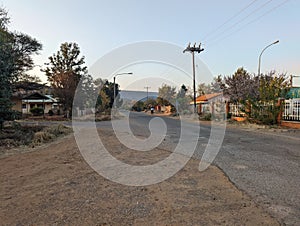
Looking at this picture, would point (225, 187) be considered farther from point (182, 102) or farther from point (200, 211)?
point (182, 102)

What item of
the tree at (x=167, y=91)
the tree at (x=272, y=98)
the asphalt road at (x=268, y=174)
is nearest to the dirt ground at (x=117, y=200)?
the asphalt road at (x=268, y=174)

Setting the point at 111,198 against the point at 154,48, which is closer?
the point at 111,198

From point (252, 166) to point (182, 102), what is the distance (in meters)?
34.4

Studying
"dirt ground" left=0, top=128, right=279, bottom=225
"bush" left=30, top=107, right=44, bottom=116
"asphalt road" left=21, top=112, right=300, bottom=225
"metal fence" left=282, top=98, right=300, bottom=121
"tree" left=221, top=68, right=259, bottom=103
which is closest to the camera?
"dirt ground" left=0, top=128, right=279, bottom=225

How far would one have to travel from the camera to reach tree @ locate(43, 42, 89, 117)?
24.5 meters

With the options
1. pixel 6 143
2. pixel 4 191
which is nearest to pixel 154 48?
pixel 6 143

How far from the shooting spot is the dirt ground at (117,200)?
2.68 m

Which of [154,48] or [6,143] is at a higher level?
[154,48]

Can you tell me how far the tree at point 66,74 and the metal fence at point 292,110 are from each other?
20.4m

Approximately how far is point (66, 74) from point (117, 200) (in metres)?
24.1

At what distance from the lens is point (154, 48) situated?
12812mm

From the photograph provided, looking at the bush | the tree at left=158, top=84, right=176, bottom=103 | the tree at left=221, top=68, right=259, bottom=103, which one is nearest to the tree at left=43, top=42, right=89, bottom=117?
the bush

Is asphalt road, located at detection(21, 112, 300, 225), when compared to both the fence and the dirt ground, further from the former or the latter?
the fence

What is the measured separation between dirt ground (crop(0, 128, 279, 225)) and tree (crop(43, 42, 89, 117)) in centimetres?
2087
